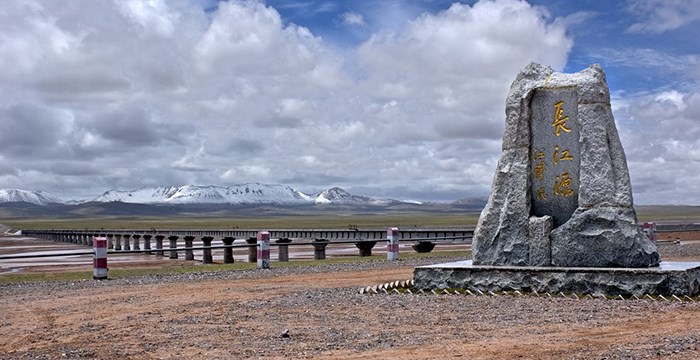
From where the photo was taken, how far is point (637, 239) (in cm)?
1307

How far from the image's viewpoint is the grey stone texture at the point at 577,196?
13219mm

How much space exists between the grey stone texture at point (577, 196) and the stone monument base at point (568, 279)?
49cm

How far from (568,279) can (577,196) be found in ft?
5.23

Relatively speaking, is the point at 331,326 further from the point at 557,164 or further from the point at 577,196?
the point at 557,164

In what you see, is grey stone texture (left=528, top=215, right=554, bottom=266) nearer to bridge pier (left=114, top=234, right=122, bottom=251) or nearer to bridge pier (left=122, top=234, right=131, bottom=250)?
bridge pier (left=122, top=234, right=131, bottom=250)

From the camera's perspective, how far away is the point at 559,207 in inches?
555

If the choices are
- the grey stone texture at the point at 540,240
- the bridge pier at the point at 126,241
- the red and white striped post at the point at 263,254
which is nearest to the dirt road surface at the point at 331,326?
the grey stone texture at the point at 540,240

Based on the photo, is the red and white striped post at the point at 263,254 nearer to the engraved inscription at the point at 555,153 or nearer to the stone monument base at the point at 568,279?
the stone monument base at the point at 568,279

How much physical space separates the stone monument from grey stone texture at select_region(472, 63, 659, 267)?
0.05 feet

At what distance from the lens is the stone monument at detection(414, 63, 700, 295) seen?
13078 millimetres

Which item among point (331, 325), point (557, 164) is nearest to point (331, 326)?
point (331, 325)

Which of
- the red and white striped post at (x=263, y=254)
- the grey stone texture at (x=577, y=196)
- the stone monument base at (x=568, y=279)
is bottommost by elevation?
the stone monument base at (x=568, y=279)

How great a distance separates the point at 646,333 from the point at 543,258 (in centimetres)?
507

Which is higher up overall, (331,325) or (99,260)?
(99,260)
